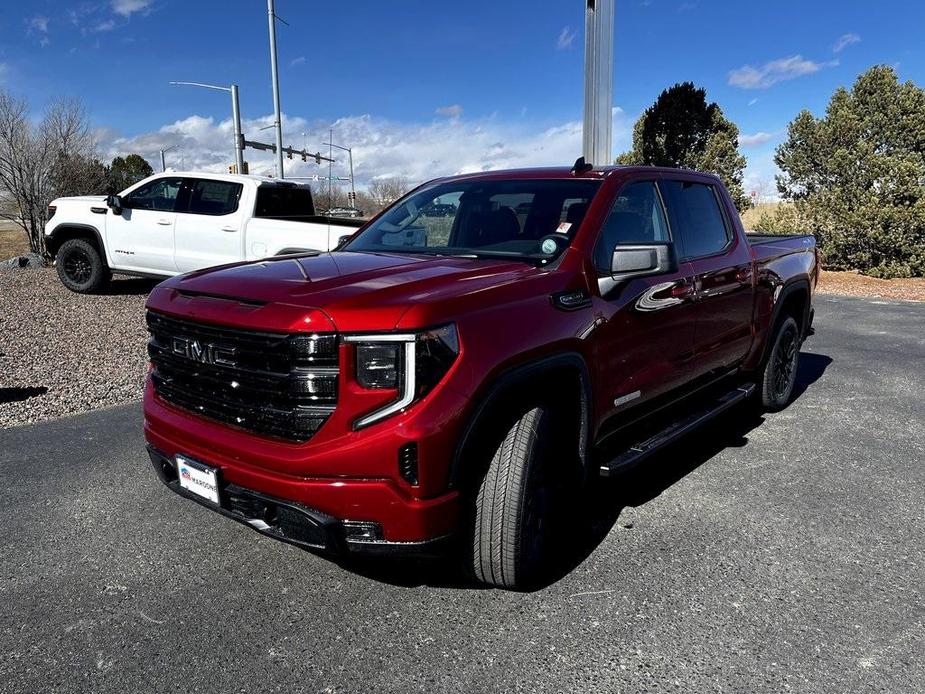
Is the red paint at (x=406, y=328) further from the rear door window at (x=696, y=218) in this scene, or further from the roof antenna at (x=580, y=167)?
the rear door window at (x=696, y=218)

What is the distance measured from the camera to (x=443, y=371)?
247 centimetres

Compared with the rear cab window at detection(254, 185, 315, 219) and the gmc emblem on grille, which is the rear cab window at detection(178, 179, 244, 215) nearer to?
the rear cab window at detection(254, 185, 315, 219)

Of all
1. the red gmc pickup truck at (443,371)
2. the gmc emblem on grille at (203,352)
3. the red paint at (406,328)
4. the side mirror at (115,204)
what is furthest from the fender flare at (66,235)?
the gmc emblem on grille at (203,352)

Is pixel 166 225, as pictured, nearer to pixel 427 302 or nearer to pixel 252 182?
pixel 252 182

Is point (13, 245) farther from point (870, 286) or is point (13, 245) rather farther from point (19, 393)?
point (870, 286)

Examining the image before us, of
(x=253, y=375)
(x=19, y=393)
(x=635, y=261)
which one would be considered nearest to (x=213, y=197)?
(x=19, y=393)

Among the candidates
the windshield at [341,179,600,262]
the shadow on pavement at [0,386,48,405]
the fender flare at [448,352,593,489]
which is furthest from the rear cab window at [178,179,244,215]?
the fender flare at [448,352,593,489]

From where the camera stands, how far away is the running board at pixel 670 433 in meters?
3.32

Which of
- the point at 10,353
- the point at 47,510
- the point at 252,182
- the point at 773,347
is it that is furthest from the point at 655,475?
the point at 252,182

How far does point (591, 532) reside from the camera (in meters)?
3.55

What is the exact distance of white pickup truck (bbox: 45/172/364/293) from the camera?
9805 mm

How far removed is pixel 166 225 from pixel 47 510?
284 inches

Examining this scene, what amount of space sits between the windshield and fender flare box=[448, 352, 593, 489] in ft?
1.80

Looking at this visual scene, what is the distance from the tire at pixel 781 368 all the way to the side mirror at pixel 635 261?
257 centimetres
